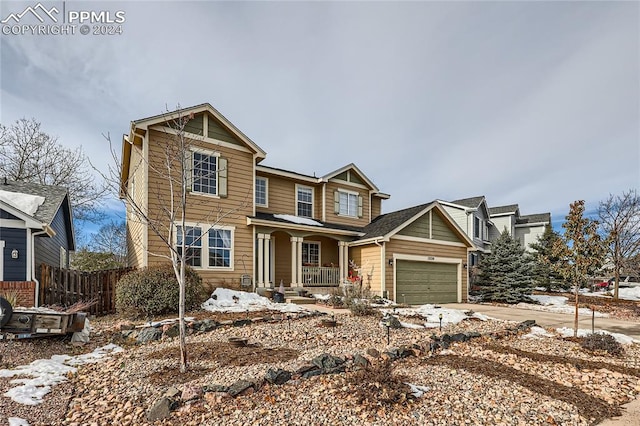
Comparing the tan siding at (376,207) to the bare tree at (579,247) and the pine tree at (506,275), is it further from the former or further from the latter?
the bare tree at (579,247)

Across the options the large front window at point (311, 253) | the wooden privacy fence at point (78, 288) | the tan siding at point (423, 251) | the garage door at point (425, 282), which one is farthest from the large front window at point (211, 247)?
the garage door at point (425, 282)

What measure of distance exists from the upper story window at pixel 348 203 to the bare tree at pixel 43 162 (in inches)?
518

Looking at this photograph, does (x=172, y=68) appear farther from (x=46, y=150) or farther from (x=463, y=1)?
(x=46, y=150)

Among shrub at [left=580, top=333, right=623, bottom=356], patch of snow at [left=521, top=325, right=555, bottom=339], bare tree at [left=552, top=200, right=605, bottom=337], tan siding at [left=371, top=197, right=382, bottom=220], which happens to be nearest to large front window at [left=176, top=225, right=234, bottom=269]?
tan siding at [left=371, top=197, right=382, bottom=220]

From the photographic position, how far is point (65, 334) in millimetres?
6488

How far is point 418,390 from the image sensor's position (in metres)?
4.23

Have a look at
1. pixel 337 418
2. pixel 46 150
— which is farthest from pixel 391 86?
pixel 46 150

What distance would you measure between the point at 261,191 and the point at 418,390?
39.9 feet

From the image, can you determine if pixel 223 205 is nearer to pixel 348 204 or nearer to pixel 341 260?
pixel 341 260

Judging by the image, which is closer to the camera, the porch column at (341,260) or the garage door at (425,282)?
the garage door at (425,282)

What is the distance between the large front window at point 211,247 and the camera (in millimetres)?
12070

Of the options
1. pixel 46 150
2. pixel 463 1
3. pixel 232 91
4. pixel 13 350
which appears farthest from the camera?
pixel 46 150

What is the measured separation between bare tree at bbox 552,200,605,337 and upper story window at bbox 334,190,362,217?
10281 mm

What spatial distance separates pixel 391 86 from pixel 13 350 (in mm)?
12382
